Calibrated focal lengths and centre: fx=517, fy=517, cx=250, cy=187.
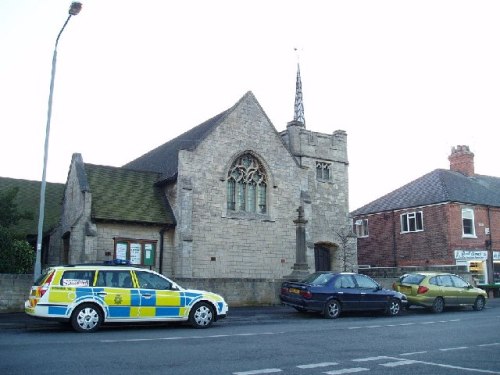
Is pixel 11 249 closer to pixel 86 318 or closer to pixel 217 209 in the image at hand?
pixel 86 318

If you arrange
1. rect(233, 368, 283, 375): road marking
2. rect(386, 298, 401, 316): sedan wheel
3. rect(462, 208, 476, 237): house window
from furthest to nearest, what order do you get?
rect(462, 208, 476, 237): house window → rect(386, 298, 401, 316): sedan wheel → rect(233, 368, 283, 375): road marking

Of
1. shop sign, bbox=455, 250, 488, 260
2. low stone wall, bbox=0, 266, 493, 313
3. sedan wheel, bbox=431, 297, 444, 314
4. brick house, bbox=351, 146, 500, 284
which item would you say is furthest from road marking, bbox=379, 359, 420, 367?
shop sign, bbox=455, 250, 488, 260

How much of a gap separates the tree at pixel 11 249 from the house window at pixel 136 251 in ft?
13.7

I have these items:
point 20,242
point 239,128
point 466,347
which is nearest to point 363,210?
point 239,128

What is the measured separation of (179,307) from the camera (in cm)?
1323

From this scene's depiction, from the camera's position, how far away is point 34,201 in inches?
1216

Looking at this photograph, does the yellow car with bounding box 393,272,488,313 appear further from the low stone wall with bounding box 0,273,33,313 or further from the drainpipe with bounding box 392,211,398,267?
the drainpipe with bounding box 392,211,398,267

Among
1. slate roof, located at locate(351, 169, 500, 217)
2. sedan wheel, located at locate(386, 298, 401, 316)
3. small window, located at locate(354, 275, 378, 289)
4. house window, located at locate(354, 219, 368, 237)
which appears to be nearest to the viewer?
small window, located at locate(354, 275, 378, 289)

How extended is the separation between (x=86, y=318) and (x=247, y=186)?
50.9 feet

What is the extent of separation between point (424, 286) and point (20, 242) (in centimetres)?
1562

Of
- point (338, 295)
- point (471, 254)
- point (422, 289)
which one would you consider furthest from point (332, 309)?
point (471, 254)

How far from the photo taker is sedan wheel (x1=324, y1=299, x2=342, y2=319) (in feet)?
54.7

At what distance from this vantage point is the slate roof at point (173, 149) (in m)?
26.4

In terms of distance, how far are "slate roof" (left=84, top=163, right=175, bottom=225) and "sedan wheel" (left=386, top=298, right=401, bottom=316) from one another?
1104cm
